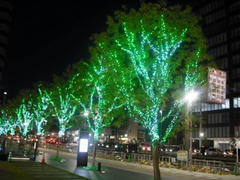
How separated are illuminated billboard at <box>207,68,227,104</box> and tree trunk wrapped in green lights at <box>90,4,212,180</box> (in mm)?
585

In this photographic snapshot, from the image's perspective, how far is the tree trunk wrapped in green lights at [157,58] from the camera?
581 inches

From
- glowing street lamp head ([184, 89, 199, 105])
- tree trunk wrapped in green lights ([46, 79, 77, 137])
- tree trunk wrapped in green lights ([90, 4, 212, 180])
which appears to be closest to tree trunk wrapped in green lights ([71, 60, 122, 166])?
tree trunk wrapped in green lights ([90, 4, 212, 180])

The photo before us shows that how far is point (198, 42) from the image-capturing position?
15.4 metres

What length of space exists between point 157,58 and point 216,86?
4456 mm

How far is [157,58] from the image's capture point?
48.6 feet

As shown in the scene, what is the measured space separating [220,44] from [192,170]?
208 feet

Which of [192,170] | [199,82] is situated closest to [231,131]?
[192,170]

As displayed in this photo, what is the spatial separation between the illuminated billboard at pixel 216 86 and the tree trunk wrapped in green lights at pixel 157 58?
585 millimetres

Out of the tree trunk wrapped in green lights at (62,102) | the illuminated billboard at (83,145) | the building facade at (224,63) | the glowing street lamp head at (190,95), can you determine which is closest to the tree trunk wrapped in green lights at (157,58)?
the glowing street lamp head at (190,95)

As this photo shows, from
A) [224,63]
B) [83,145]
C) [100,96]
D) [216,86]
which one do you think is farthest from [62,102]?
[224,63]

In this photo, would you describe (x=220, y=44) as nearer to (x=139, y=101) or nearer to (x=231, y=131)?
(x=231, y=131)

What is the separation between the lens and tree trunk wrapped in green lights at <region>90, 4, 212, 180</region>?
14.8m

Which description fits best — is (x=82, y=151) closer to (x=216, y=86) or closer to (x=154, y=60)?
(x=154, y=60)

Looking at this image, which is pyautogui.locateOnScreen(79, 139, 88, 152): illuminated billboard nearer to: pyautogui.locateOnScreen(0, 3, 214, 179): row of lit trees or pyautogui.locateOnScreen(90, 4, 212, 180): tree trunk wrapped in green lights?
pyautogui.locateOnScreen(0, 3, 214, 179): row of lit trees
